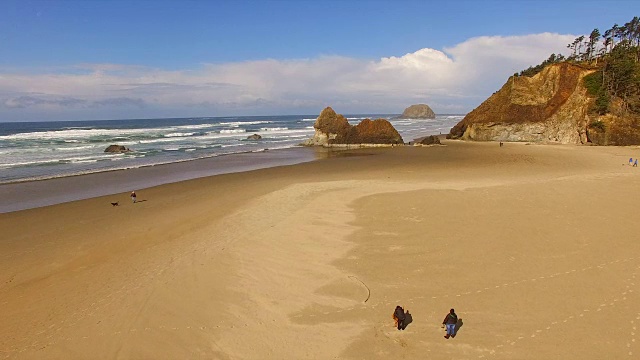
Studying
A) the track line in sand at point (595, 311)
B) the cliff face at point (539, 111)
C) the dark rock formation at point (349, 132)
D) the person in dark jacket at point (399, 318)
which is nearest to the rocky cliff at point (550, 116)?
the cliff face at point (539, 111)

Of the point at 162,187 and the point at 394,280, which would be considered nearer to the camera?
the point at 394,280

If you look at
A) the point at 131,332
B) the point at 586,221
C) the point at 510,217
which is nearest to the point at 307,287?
the point at 131,332

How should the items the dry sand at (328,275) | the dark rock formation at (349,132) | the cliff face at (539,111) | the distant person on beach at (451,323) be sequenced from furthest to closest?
1. the dark rock formation at (349,132)
2. the cliff face at (539,111)
3. the dry sand at (328,275)
4. the distant person on beach at (451,323)

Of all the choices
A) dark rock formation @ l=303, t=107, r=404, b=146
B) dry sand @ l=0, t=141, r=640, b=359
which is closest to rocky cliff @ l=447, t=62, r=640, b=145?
dark rock formation @ l=303, t=107, r=404, b=146

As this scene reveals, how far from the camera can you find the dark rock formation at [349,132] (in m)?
57.7

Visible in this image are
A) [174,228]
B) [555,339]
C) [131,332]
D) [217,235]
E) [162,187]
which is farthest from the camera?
[162,187]

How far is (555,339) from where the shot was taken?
→ 8625 mm

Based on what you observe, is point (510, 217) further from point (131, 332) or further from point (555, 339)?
point (131, 332)

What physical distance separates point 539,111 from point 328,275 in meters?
57.0

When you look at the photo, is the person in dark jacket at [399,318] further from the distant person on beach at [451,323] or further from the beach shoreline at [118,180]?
the beach shoreline at [118,180]

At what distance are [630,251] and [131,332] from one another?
656 inches

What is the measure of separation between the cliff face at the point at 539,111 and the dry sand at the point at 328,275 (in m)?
34.3

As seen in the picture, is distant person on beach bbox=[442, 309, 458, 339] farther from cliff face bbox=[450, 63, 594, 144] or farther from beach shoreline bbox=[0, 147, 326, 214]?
cliff face bbox=[450, 63, 594, 144]

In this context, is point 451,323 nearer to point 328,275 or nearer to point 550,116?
point 328,275
